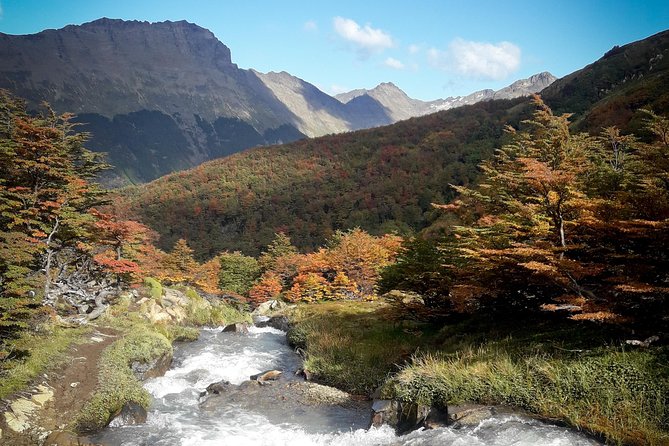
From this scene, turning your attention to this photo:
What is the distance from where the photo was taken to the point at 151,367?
1583 cm

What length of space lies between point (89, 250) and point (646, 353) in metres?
25.4

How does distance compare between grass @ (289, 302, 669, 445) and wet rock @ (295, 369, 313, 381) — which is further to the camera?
wet rock @ (295, 369, 313, 381)

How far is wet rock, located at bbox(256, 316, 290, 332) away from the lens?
3029cm

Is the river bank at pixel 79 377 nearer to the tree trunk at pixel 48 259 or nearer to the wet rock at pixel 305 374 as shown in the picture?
the tree trunk at pixel 48 259

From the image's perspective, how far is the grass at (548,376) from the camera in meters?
7.12

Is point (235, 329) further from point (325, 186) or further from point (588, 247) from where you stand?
point (325, 186)

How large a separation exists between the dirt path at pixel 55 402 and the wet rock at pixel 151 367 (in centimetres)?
151

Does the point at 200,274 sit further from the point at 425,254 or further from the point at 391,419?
the point at 391,419

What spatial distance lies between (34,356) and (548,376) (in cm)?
1526

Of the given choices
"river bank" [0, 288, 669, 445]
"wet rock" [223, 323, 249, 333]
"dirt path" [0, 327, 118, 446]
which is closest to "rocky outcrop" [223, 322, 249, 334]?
"wet rock" [223, 323, 249, 333]

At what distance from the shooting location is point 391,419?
32.8 ft

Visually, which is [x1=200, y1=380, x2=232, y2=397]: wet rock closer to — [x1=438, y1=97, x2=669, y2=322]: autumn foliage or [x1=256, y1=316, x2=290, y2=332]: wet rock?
[x1=438, y1=97, x2=669, y2=322]: autumn foliage

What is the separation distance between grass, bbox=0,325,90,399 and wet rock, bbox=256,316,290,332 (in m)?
15.6

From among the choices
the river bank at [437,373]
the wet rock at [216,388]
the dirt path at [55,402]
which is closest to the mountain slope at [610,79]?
the river bank at [437,373]
